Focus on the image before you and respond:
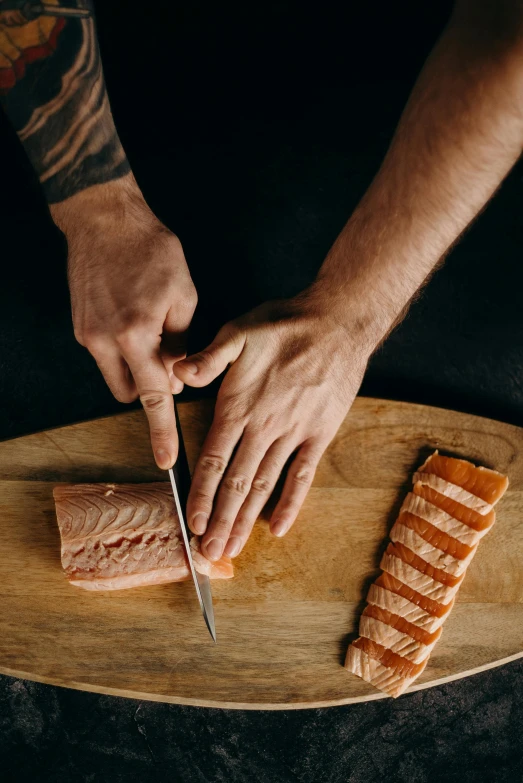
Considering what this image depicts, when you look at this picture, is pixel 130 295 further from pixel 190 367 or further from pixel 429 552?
pixel 429 552

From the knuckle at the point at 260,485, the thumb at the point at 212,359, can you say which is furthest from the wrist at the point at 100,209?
the knuckle at the point at 260,485

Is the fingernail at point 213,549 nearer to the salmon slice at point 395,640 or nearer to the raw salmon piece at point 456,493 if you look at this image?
the salmon slice at point 395,640

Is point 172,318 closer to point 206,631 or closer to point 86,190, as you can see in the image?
point 86,190

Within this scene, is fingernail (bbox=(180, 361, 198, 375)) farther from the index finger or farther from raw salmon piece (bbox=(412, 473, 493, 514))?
raw salmon piece (bbox=(412, 473, 493, 514))

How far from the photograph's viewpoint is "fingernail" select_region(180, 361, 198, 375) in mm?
1944

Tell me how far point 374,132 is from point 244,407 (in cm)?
133

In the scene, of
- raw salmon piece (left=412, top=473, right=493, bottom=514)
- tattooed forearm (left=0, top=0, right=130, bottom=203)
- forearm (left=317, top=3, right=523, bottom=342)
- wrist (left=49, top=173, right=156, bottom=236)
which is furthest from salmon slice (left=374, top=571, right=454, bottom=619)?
tattooed forearm (left=0, top=0, right=130, bottom=203)

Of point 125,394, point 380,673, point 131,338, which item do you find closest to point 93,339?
point 131,338

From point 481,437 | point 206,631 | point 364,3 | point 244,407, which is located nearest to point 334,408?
point 244,407

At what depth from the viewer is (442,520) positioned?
2188 mm

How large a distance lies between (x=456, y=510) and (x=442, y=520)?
0.20 feet

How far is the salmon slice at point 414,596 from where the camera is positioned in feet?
6.98

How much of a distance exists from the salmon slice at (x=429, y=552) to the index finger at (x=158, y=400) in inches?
33.1

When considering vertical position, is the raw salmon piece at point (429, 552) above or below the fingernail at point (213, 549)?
above
